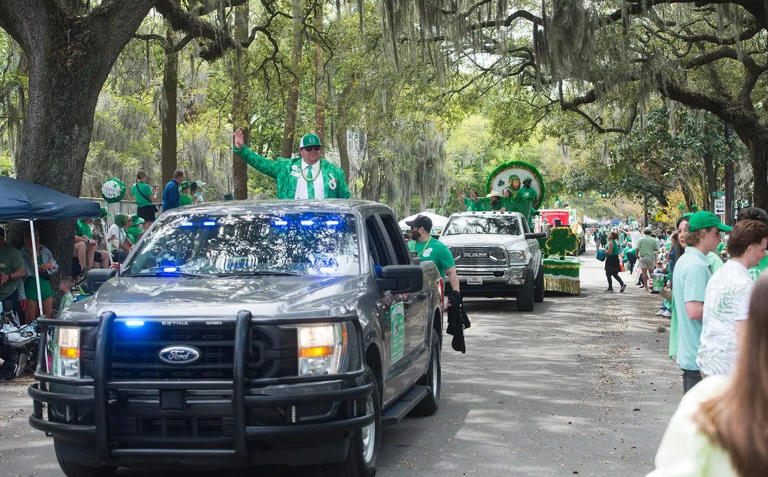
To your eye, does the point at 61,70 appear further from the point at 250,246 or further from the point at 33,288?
the point at 250,246

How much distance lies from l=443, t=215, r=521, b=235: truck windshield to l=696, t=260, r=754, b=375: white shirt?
1607 centimetres

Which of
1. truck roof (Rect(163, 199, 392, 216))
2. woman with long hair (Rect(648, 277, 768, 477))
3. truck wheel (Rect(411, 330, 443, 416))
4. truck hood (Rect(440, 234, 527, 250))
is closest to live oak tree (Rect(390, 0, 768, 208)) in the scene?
truck hood (Rect(440, 234, 527, 250))

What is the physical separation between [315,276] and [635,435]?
309cm

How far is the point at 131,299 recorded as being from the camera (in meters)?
6.60

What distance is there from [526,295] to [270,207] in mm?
13397

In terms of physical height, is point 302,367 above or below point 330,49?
below

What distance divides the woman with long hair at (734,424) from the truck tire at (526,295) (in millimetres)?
18312

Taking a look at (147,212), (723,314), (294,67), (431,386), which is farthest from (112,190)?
(723,314)

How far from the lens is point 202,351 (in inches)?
243

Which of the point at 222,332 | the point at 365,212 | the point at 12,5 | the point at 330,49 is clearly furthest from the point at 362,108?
the point at 222,332

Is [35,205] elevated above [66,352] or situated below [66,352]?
above

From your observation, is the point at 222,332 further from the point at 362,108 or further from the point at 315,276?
the point at 362,108

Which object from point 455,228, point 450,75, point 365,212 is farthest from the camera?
point 450,75

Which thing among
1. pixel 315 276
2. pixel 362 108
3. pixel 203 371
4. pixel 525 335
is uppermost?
pixel 362 108
